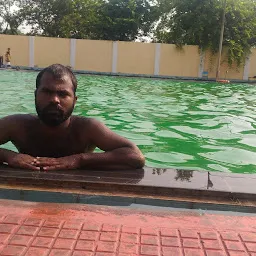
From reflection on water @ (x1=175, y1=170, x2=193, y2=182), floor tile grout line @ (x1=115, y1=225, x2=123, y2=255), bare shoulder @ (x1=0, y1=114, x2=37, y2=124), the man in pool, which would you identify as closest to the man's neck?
the man in pool

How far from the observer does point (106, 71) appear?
24391mm

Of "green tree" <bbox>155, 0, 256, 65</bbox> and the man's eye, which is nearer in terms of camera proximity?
the man's eye

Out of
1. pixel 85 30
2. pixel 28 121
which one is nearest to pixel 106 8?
pixel 85 30

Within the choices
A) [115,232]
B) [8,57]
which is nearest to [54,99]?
[115,232]

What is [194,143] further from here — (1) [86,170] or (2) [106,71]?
(2) [106,71]

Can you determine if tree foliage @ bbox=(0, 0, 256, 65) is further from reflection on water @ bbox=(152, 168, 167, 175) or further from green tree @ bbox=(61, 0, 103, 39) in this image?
reflection on water @ bbox=(152, 168, 167, 175)

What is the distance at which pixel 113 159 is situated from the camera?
3105mm

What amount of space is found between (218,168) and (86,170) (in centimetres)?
213

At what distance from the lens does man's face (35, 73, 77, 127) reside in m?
2.84

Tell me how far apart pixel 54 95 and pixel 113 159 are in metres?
0.75

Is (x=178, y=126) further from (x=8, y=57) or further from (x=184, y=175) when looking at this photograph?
(x=8, y=57)

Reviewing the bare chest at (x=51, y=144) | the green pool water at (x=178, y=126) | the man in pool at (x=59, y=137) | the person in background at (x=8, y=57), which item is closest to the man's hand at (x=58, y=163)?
the man in pool at (x=59, y=137)

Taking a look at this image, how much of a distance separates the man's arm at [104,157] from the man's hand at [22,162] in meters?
0.06

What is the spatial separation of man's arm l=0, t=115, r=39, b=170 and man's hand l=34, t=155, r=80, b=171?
0.18ft
